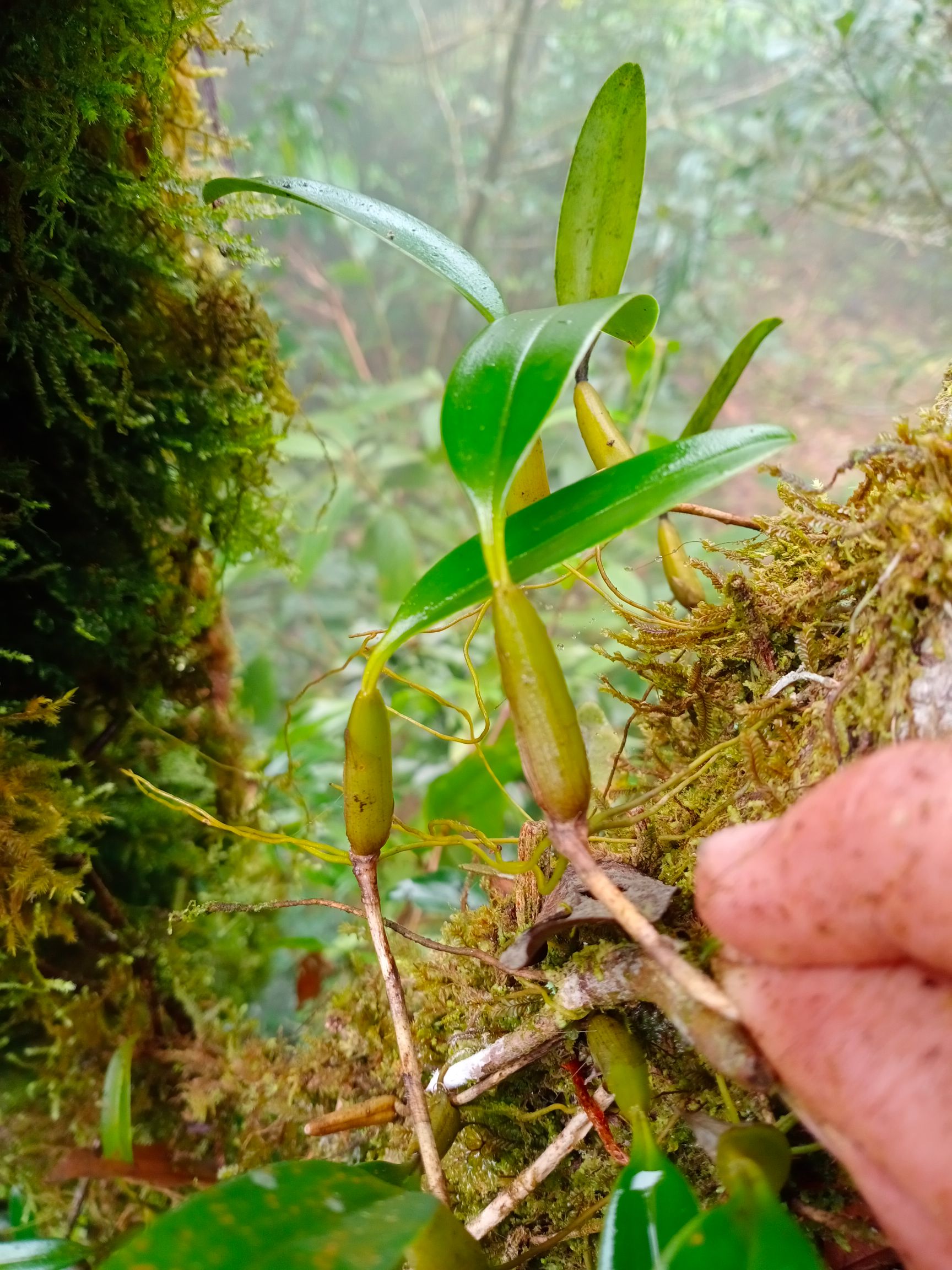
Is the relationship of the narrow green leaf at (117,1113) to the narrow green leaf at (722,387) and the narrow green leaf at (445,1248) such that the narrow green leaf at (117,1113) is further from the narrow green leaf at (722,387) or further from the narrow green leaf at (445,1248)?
the narrow green leaf at (722,387)

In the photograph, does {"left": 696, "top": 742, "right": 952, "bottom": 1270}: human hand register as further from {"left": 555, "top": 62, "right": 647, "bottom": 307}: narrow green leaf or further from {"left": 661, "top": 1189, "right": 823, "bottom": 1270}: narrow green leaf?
{"left": 555, "top": 62, "right": 647, "bottom": 307}: narrow green leaf

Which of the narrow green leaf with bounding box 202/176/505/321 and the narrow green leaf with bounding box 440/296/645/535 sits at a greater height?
the narrow green leaf with bounding box 202/176/505/321

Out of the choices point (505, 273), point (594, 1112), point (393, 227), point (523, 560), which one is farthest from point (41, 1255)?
point (505, 273)

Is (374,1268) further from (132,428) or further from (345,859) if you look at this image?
(132,428)

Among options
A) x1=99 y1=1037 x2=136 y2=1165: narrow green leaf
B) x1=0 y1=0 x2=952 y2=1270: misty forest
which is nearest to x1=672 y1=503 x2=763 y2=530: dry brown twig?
x1=0 y1=0 x2=952 y2=1270: misty forest

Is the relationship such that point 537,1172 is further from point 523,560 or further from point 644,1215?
point 523,560

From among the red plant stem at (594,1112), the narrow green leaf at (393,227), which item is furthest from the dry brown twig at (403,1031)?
the narrow green leaf at (393,227)
